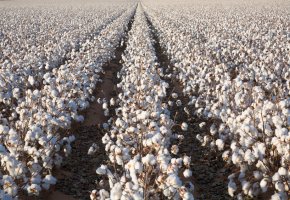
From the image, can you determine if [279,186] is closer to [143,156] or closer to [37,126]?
[143,156]

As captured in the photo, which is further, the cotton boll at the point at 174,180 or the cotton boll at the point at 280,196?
the cotton boll at the point at 280,196

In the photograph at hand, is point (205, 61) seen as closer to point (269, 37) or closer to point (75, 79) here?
point (75, 79)

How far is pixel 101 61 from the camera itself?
14430 mm

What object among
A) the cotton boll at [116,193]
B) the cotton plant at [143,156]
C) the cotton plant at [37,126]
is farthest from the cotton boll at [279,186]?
the cotton plant at [37,126]

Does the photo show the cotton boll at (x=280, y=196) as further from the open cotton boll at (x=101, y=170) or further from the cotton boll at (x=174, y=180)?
the open cotton boll at (x=101, y=170)

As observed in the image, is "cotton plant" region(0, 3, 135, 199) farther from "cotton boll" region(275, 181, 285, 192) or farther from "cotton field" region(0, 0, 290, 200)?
"cotton boll" region(275, 181, 285, 192)

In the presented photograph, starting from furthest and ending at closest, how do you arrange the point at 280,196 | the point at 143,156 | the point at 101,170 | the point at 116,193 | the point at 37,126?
the point at 37,126
the point at 143,156
the point at 101,170
the point at 280,196
the point at 116,193

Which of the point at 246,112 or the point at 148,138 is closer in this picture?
the point at 148,138

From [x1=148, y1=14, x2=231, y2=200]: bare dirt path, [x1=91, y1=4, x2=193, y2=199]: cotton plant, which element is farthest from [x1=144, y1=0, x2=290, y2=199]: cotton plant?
[x1=91, y1=4, x2=193, y2=199]: cotton plant

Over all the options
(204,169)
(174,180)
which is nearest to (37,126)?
(174,180)

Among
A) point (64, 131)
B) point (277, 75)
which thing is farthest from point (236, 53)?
point (64, 131)

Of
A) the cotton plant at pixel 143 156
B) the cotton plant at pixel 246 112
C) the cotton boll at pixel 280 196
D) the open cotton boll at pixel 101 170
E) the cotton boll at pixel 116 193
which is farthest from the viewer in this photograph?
the cotton plant at pixel 246 112

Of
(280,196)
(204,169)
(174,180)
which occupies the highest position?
Answer: (174,180)

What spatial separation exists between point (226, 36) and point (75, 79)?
1244 cm
